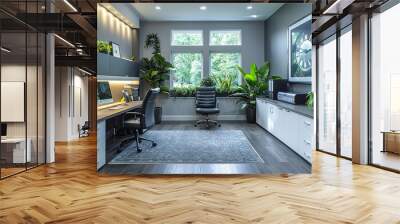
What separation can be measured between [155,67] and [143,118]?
2.27 ft

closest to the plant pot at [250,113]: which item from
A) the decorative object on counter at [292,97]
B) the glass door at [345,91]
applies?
the decorative object on counter at [292,97]

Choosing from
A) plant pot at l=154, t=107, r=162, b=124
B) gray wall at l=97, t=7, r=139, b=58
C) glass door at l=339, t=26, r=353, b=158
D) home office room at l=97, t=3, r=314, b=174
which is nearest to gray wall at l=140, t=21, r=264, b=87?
home office room at l=97, t=3, r=314, b=174

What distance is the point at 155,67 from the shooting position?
4641 mm

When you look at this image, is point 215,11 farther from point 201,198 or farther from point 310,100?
point 201,198

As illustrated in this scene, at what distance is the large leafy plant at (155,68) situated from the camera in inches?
183

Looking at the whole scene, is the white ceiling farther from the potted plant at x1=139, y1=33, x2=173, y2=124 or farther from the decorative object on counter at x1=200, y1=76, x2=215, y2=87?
the decorative object on counter at x1=200, y1=76, x2=215, y2=87

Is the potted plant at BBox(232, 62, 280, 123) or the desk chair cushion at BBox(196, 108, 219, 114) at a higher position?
the potted plant at BBox(232, 62, 280, 123)

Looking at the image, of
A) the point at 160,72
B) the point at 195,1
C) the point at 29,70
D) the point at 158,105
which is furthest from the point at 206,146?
the point at 29,70

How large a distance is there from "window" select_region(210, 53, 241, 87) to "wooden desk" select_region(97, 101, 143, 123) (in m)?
1.07

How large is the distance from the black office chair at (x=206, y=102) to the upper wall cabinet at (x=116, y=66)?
0.81m

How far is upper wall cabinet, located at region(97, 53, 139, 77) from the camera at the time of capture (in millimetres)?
4590

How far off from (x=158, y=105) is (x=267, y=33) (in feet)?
5.26

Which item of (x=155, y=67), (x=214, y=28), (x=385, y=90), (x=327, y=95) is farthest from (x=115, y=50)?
(x=327, y=95)

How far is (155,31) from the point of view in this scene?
4680mm
